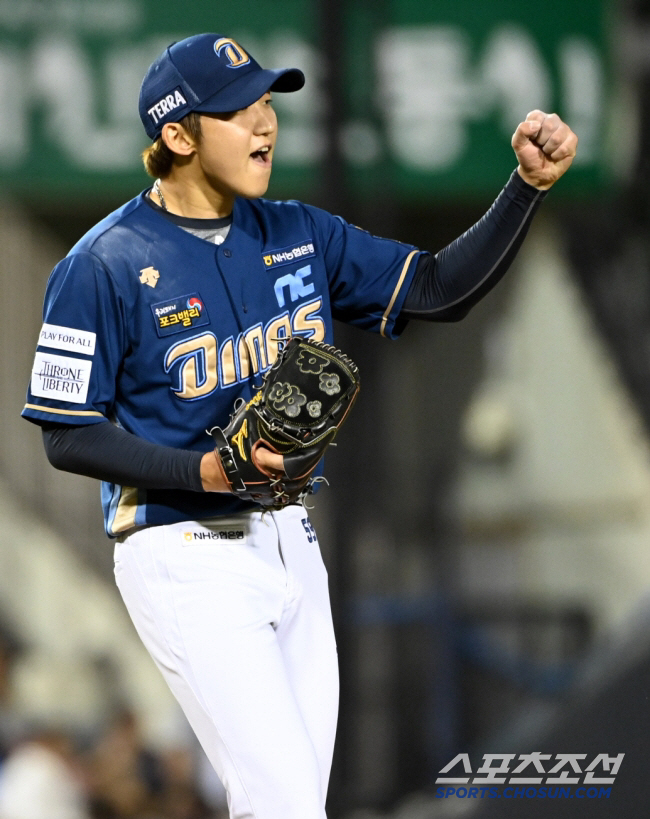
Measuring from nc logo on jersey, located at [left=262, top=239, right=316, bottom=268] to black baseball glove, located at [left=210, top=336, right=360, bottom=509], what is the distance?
253 millimetres

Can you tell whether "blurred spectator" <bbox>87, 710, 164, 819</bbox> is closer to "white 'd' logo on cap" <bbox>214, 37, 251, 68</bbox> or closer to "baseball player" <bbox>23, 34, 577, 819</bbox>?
"baseball player" <bbox>23, 34, 577, 819</bbox>

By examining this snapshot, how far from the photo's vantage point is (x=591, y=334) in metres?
7.36

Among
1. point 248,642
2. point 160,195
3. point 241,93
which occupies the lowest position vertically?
point 248,642

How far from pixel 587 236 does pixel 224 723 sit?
5.73m

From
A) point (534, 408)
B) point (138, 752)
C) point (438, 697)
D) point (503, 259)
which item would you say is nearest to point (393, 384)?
point (534, 408)

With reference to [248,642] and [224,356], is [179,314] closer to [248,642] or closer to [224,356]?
[224,356]

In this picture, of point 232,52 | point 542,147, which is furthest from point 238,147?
point 542,147

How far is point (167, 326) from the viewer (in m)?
2.09

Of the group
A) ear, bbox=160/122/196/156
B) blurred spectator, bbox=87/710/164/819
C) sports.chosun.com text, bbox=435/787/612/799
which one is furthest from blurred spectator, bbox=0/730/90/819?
ear, bbox=160/122/196/156

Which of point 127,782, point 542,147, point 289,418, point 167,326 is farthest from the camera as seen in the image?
point 127,782

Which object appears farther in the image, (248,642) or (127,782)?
(127,782)

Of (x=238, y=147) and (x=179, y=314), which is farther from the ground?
(x=238, y=147)

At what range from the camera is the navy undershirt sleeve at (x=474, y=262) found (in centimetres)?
225

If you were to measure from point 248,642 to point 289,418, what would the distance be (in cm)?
38
